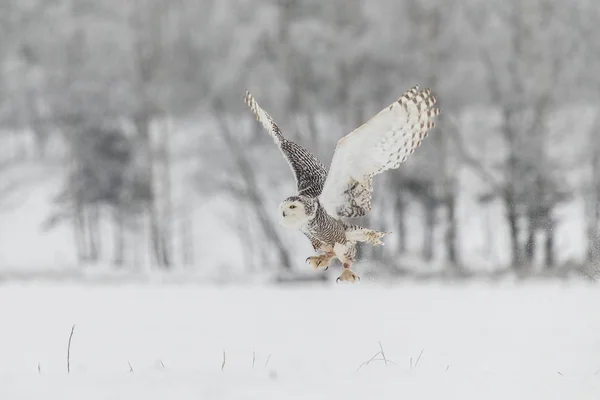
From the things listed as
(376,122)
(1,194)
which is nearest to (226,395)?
(376,122)

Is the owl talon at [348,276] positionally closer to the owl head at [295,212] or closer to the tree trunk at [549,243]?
the owl head at [295,212]

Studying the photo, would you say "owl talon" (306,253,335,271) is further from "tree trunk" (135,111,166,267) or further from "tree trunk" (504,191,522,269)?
"tree trunk" (135,111,166,267)

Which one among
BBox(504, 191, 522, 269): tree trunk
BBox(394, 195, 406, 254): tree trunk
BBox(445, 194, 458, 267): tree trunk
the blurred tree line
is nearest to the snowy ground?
BBox(445, 194, 458, 267): tree trunk

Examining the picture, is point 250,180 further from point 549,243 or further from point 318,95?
point 549,243

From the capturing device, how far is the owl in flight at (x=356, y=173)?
3.17 metres

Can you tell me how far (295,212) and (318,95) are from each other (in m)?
11.9

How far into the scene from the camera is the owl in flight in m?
3.17

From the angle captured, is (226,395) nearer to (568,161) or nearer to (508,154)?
(508,154)

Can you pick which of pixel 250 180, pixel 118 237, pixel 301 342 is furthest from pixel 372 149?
pixel 118 237

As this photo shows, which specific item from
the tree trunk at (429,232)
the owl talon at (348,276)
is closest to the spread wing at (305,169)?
the owl talon at (348,276)

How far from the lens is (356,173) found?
11.0ft

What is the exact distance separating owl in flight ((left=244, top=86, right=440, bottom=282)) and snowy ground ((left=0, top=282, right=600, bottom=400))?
688mm

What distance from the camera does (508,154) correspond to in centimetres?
1406

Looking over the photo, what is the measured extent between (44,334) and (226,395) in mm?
4290
